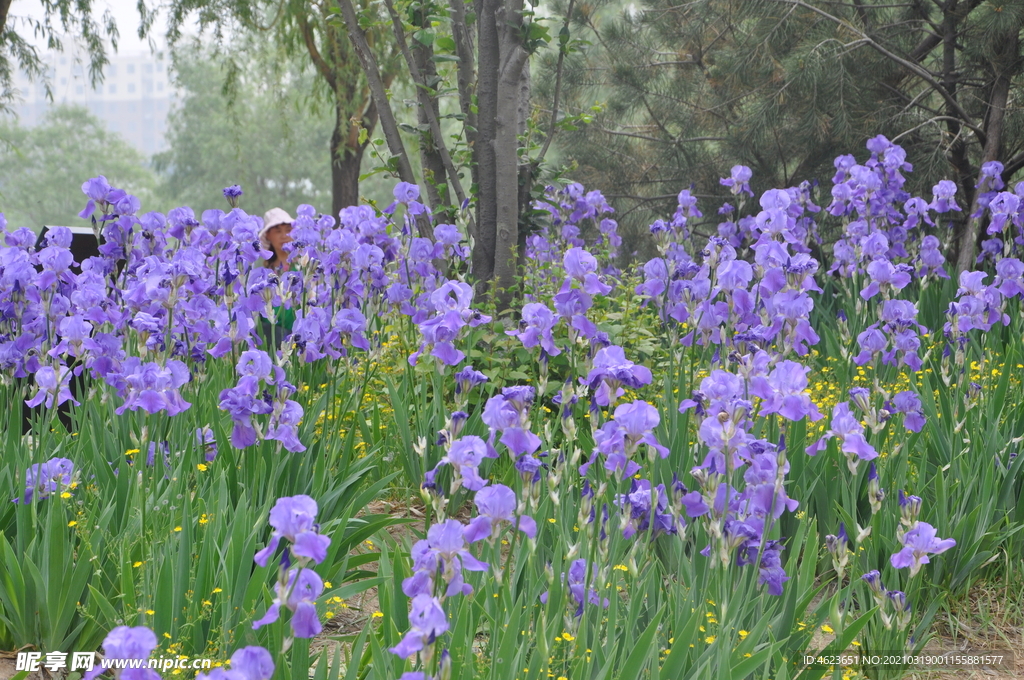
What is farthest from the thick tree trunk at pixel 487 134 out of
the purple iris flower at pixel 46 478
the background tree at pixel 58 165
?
the background tree at pixel 58 165

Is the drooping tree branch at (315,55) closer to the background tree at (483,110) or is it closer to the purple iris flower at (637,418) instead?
the background tree at (483,110)

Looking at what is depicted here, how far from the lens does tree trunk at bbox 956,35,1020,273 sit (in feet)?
17.9

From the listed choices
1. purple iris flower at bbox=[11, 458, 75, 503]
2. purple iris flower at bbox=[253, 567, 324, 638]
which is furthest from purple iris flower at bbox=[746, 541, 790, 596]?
purple iris flower at bbox=[11, 458, 75, 503]

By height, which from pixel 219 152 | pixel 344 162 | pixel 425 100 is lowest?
pixel 425 100

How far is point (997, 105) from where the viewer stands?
18.1ft

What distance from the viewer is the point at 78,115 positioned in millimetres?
39875

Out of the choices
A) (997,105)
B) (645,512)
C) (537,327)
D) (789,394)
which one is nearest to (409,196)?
(537,327)

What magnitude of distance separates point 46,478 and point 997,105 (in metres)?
5.79

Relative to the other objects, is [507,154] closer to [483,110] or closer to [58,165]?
[483,110]

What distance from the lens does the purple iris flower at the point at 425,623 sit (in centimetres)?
120

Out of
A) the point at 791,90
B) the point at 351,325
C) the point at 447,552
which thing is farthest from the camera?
the point at 791,90

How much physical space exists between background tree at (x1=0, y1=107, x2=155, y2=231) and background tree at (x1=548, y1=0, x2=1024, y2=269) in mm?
35167

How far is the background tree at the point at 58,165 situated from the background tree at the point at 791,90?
35.2 m

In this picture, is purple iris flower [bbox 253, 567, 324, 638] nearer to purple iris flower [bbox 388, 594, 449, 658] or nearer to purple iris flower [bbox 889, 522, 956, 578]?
purple iris flower [bbox 388, 594, 449, 658]
